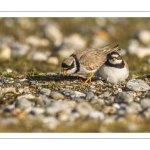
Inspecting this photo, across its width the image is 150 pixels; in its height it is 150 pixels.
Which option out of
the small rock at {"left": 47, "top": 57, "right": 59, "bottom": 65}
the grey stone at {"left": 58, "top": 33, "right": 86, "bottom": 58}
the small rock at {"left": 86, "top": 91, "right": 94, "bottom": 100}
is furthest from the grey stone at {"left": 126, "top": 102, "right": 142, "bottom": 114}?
the grey stone at {"left": 58, "top": 33, "right": 86, "bottom": 58}

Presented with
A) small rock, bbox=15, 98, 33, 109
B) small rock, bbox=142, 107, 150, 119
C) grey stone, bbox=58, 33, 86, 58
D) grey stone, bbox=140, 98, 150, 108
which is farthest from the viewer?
grey stone, bbox=58, 33, 86, 58

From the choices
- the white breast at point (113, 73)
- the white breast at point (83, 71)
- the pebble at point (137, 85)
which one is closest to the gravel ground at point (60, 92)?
the pebble at point (137, 85)

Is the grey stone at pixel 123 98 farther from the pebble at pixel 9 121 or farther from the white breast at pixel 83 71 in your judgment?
the pebble at pixel 9 121

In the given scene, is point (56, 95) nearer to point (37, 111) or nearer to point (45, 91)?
point (45, 91)

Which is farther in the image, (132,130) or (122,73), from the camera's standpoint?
(122,73)

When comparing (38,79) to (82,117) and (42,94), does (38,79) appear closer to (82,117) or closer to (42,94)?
(42,94)

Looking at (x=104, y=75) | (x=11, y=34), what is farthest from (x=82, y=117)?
(x=11, y=34)

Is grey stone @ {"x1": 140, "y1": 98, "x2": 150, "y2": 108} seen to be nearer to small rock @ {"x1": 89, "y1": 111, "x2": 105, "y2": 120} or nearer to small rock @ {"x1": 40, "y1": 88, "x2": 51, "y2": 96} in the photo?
small rock @ {"x1": 89, "y1": 111, "x2": 105, "y2": 120}
